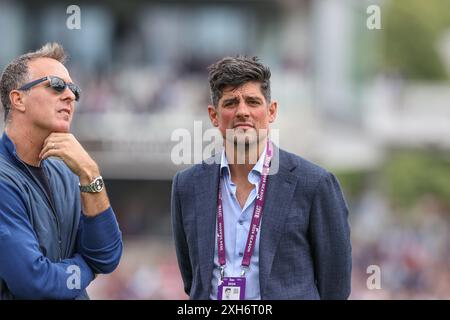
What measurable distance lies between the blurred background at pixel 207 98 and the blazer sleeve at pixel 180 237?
10963mm

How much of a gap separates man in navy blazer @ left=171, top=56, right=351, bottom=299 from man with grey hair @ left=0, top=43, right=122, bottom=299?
0.42 m

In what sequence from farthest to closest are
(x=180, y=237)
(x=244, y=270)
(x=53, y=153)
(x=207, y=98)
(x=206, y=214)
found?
(x=207, y=98) < (x=180, y=237) < (x=206, y=214) < (x=244, y=270) < (x=53, y=153)

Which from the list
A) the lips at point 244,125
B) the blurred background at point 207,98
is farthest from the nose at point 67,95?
the blurred background at point 207,98

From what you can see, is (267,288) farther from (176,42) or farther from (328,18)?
(328,18)

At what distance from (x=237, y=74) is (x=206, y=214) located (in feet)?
1.99

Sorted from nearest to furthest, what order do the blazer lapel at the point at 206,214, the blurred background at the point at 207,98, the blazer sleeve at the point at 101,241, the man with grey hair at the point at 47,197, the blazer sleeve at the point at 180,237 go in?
the man with grey hair at the point at 47,197 < the blazer sleeve at the point at 101,241 < the blazer lapel at the point at 206,214 < the blazer sleeve at the point at 180,237 < the blurred background at the point at 207,98

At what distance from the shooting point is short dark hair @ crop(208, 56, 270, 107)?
4.39 m

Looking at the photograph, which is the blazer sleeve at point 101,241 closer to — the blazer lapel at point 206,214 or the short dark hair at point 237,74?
the blazer lapel at point 206,214

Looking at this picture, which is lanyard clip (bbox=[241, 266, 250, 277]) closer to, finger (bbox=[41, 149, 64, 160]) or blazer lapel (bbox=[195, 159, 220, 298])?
blazer lapel (bbox=[195, 159, 220, 298])

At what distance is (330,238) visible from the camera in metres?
4.46

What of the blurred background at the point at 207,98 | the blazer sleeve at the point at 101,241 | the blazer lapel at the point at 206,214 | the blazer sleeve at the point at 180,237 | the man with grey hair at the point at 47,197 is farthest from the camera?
the blurred background at the point at 207,98

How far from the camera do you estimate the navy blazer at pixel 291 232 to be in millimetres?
4367

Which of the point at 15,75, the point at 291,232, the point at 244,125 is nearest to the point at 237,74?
the point at 244,125

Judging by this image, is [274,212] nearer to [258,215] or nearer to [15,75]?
[258,215]
